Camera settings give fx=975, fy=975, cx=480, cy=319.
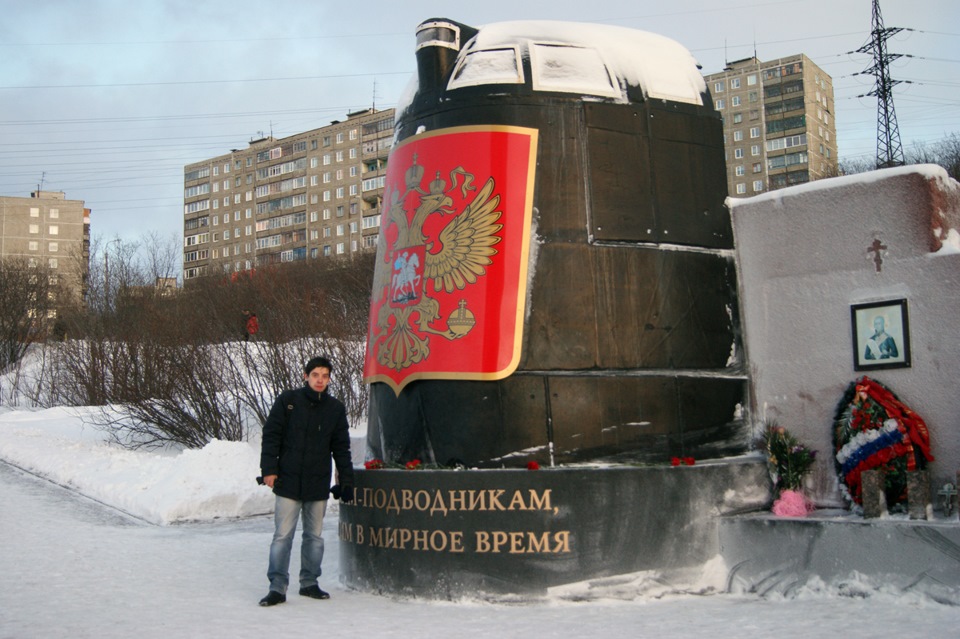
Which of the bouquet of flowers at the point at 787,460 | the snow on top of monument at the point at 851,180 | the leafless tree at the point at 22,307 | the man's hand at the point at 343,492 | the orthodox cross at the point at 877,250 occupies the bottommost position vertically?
the man's hand at the point at 343,492

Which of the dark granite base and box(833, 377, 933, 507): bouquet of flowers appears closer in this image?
the dark granite base

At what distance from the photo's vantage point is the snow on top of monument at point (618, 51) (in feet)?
28.2

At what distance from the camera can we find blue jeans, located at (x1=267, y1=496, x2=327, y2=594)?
24.6 ft

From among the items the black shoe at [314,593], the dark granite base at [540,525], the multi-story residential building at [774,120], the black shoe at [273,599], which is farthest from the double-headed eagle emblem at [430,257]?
the multi-story residential building at [774,120]

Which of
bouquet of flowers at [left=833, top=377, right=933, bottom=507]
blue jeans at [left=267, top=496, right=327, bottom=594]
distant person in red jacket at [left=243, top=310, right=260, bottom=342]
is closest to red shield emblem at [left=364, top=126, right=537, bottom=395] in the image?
blue jeans at [left=267, top=496, right=327, bottom=594]

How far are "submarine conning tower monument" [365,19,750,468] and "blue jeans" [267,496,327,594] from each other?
3.32 ft

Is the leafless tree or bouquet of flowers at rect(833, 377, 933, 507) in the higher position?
the leafless tree

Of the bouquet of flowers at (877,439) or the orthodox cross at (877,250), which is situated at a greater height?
the orthodox cross at (877,250)

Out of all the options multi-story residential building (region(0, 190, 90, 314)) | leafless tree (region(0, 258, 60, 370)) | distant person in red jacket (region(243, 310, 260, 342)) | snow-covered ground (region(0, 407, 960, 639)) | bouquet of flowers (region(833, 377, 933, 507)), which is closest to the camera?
snow-covered ground (region(0, 407, 960, 639))

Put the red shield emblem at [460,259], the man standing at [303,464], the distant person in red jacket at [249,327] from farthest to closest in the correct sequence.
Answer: the distant person in red jacket at [249,327] < the red shield emblem at [460,259] < the man standing at [303,464]

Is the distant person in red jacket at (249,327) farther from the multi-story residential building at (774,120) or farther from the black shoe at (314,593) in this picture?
the multi-story residential building at (774,120)

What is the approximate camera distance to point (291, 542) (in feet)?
24.7

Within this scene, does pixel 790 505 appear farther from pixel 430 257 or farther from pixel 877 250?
pixel 430 257

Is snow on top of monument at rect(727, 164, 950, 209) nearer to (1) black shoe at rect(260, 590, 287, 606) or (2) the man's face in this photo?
(2) the man's face
